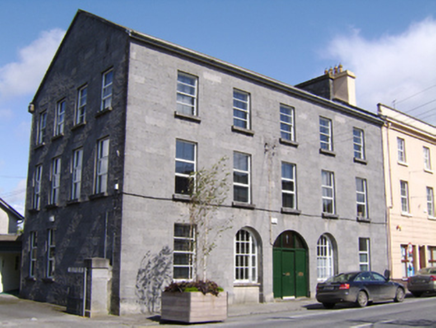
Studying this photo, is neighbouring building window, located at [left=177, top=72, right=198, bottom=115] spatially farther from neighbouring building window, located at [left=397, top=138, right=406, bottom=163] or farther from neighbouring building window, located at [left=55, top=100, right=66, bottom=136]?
neighbouring building window, located at [left=397, top=138, right=406, bottom=163]

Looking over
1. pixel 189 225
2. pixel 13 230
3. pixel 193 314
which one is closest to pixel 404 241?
pixel 189 225

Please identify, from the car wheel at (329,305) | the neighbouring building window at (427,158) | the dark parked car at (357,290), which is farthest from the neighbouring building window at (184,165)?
the neighbouring building window at (427,158)

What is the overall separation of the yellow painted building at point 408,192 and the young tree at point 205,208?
12444 millimetres

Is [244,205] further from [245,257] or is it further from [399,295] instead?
[399,295]

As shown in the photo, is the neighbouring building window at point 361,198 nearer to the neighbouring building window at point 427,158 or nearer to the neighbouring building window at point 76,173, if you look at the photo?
the neighbouring building window at point 427,158

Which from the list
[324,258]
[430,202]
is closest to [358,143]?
[324,258]

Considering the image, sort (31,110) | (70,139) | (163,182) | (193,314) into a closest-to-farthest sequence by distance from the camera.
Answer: (193,314)
(163,182)
(70,139)
(31,110)

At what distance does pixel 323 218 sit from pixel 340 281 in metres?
5.82

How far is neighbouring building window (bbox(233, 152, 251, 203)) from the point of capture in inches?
827

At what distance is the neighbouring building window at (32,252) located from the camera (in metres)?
24.0

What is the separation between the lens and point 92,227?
1906 cm

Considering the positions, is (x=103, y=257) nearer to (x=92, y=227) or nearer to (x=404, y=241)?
(x=92, y=227)

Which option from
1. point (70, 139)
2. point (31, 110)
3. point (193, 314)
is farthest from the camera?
point (31, 110)

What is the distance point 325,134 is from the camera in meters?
25.5
